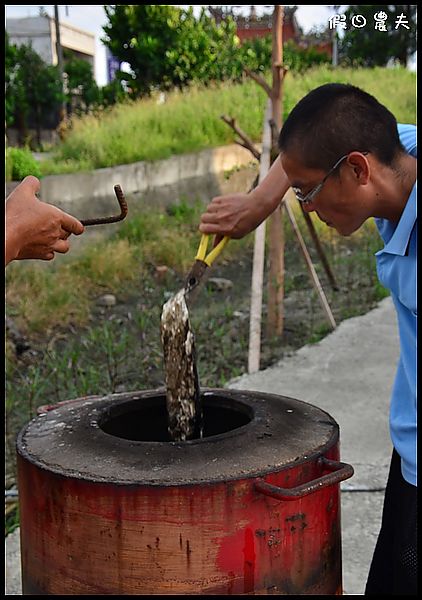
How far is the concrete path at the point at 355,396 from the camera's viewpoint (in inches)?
118

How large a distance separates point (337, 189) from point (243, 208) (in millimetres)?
636

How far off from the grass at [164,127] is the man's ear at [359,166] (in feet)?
22.9

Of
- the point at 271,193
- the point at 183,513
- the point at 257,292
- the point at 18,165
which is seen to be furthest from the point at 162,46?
the point at 183,513

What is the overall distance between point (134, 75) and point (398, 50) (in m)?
9.19

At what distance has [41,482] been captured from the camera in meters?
1.66

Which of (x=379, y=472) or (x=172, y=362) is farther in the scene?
(x=379, y=472)

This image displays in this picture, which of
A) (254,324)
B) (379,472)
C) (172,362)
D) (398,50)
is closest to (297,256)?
(254,324)

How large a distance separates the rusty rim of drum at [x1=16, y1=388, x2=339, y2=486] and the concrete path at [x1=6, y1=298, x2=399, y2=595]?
3.64 feet

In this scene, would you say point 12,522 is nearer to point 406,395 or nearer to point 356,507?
point 356,507

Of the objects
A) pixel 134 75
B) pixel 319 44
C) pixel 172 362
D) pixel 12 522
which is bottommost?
pixel 12 522

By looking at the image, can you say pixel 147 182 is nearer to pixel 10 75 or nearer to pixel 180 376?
pixel 10 75

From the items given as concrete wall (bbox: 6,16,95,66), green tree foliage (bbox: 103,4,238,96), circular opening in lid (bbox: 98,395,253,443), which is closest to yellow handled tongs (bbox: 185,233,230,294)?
circular opening in lid (bbox: 98,395,253,443)

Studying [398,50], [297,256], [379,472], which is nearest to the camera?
[379,472]

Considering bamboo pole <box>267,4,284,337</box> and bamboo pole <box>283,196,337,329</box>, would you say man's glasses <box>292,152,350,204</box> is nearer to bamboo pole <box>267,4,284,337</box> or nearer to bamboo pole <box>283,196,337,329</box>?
bamboo pole <box>267,4,284,337</box>
